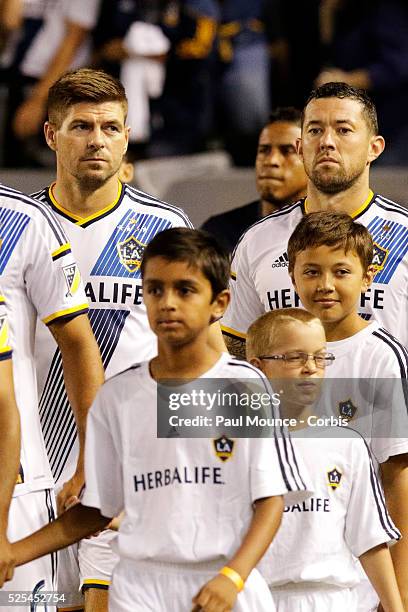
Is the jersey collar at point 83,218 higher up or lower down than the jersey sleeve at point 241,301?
higher up

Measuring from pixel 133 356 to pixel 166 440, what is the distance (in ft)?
5.22

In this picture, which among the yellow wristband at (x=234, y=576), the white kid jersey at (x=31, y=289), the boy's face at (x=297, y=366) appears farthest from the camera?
the white kid jersey at (x=31, y=289)

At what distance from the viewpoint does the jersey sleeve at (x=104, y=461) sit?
3965 mm

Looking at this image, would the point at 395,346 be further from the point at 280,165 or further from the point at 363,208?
the point at 280,165

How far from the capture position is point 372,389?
4922 millimetres

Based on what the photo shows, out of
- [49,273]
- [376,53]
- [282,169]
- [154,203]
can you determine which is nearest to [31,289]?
[49,273]

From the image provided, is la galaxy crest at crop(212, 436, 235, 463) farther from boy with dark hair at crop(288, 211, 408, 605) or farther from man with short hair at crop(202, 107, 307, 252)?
man with short hair at crop(202, 107, 307, 252)

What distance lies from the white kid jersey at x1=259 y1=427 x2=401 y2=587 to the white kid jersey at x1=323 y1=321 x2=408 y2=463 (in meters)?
0.38

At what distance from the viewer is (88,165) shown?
5.41 m

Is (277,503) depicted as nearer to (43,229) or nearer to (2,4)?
(43,229)

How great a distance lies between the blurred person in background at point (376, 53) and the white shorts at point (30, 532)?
4879 millimetres

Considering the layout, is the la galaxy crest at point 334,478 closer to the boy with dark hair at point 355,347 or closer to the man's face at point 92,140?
the boy with dark hair at point 355,347

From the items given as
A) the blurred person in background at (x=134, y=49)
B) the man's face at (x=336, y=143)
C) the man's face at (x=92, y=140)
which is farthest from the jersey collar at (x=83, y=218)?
the blurred person in background at (x=134, y=49)

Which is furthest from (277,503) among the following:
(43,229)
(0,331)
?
(43,229)
